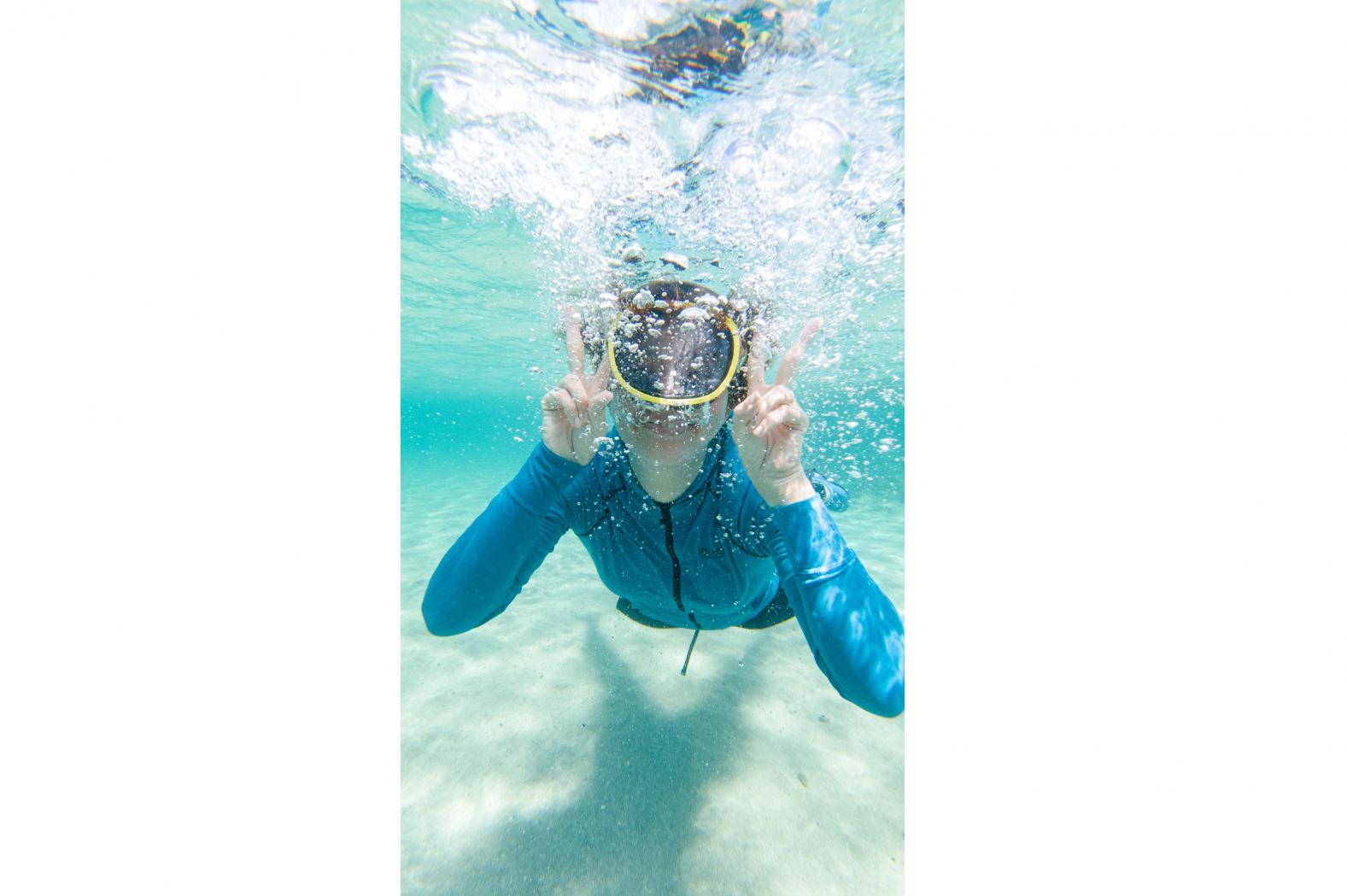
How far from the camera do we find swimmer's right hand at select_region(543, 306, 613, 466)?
3240 mm

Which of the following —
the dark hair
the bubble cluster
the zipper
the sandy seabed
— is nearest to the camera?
the sandy seabed

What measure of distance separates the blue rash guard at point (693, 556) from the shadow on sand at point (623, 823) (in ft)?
3.45

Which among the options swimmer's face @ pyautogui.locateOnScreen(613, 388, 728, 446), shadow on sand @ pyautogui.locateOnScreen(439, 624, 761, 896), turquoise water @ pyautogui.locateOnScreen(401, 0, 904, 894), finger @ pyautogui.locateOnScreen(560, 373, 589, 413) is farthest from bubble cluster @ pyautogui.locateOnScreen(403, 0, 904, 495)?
shadow on sand @ pyautogui.locateOnScreen(439, 624, 761, 896)

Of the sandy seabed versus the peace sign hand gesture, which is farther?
the sandy seabed

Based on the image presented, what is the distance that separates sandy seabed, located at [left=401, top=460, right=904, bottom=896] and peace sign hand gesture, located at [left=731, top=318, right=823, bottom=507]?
225cm

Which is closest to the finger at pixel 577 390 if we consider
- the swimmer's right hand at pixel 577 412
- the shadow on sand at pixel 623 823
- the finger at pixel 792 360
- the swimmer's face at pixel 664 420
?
the swimmer's right hand at pixel 577 412

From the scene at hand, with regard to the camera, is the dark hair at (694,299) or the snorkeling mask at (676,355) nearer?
the snorkeling mask at (676,355)

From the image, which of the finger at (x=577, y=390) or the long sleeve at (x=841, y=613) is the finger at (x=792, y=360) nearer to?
the long sleeve at (x=841, y=613)

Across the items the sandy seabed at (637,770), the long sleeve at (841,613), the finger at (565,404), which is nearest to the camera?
the long sleeve at (841,613)

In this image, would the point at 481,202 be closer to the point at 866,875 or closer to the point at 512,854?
the point at 512,854

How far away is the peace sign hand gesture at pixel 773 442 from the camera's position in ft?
10.2

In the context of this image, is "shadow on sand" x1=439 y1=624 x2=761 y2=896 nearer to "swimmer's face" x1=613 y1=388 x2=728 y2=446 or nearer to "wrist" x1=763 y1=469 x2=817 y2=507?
"wrist" x1=763 y1=469 x2=817 y2=507

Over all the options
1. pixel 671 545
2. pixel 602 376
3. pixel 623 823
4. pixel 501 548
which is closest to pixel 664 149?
pixel 602 376

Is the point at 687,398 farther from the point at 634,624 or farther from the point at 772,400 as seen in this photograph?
the point at 634,624
